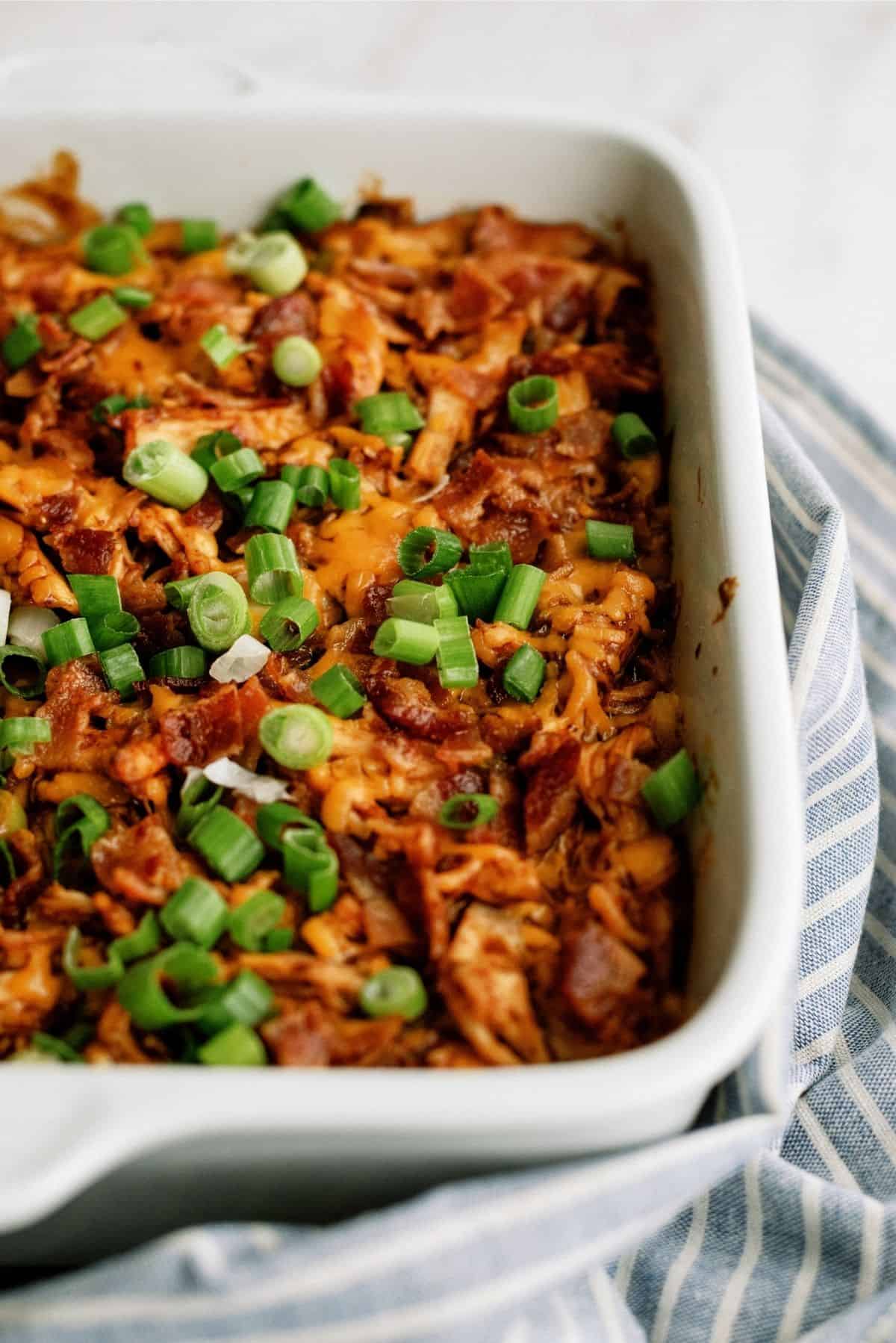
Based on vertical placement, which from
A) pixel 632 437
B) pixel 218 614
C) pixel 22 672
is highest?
pixel 632 437

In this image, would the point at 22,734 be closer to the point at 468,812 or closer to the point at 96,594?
the point at 96,594

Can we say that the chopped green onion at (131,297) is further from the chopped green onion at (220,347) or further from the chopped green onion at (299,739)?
the chopped green onion at (299,739)

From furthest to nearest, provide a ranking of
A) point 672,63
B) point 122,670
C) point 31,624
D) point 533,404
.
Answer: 1. point 672,63
2. point 533,404
3. point 31,624
4. point 122,670

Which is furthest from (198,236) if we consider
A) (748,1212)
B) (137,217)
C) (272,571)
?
(748,1212)

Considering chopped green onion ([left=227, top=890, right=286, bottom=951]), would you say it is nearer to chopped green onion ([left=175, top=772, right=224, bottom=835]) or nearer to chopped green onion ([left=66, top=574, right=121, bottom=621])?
chopped green onion ([left=175, top=772, right=224, bottom=835])

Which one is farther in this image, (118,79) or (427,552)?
(118,79)

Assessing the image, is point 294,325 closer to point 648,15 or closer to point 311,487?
point 311,487
